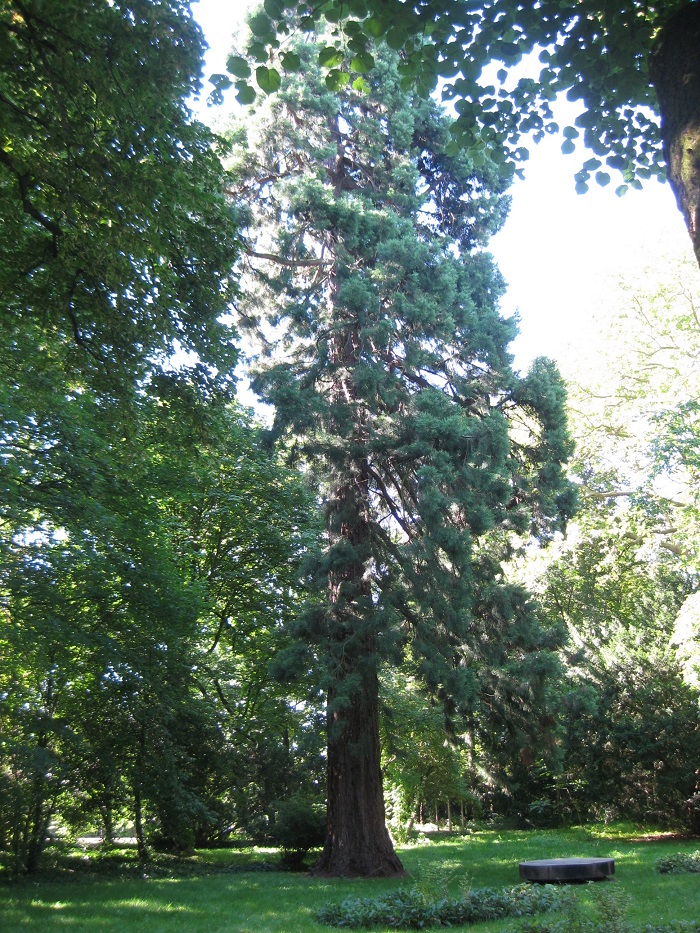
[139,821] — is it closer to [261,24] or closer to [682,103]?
[261,24]

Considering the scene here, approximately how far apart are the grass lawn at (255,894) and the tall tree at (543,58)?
21.2ft

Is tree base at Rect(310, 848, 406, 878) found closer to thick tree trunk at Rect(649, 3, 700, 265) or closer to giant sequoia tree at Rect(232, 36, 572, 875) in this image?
giant sequoia tree at Rect(232, 36, 572, 875)

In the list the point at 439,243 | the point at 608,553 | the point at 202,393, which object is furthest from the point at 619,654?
the point at 202,393

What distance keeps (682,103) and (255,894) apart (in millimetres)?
11775

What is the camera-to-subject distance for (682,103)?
3309 mm

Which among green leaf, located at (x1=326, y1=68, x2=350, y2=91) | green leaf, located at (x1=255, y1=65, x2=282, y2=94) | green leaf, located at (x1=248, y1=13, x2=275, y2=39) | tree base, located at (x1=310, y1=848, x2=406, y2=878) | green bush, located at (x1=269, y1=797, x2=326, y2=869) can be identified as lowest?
tree base, located at (x1=310, y1=848, x2=406, y2=878)

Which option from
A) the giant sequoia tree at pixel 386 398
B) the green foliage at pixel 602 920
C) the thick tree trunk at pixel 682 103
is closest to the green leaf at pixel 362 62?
the thick tree trunk at pixel 682 103

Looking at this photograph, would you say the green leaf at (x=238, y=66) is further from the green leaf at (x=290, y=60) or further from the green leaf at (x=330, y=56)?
the green leaf at (x=330, y=56)

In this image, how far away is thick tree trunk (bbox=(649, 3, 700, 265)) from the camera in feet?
10.6

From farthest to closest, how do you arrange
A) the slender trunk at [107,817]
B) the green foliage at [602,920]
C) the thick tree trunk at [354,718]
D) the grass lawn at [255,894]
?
the slender trunk at [107,817], the thick tree trunk at [354,718], the grass lawn at [255,894], the green foliage at [602,920]

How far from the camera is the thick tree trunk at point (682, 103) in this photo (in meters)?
3.22

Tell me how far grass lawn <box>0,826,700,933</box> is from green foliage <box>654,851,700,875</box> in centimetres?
24

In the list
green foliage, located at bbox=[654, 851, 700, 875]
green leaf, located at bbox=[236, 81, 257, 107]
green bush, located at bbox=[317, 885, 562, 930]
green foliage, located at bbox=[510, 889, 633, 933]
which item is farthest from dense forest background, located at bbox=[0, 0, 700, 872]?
green foliage, located at bbox=[510, 889, 633, 933]

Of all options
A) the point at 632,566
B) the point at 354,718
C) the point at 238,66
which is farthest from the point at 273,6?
the point at 632,566
